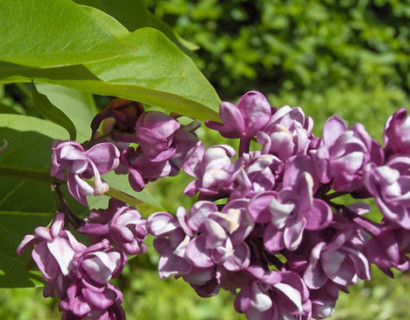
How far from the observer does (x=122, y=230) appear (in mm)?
599

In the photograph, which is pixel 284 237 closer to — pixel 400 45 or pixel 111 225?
pixel 111 225

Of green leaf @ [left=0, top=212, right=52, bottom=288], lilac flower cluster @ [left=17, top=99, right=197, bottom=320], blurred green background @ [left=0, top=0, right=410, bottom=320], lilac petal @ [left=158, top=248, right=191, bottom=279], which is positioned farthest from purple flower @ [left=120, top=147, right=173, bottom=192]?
blurred green background @ [left=0, top=0, right=410, bottom=320]

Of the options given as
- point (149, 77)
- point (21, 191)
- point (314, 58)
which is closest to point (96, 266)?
point (149, 77)

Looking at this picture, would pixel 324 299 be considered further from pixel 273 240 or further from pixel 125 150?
pixel 125 150

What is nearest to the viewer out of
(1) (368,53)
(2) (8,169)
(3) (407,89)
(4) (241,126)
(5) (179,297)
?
(4) (241,126)

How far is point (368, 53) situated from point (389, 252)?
415cm

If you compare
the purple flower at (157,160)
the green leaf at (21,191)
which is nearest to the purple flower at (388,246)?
the purple flower at (157,160)

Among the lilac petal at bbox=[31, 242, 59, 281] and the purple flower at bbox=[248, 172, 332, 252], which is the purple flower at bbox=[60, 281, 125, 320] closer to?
the lilac petal at bbox=[31, 242, 59, 281]

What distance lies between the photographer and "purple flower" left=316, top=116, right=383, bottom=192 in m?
0.53

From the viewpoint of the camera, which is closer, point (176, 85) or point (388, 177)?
point (388, 177)

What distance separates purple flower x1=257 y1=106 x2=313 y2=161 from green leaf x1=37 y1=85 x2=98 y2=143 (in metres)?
0.53

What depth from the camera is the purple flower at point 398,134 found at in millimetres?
545

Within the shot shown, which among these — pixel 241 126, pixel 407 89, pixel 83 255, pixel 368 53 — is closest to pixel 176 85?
pixel 241 126

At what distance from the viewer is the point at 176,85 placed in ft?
2.15
